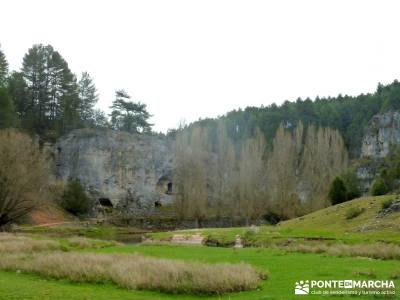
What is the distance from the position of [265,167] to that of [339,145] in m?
12.2

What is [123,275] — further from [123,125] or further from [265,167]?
[123,125]

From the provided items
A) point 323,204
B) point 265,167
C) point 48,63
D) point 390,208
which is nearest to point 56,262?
point 390,208

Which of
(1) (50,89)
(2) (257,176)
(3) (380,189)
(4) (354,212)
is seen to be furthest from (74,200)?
(4) (354,212)

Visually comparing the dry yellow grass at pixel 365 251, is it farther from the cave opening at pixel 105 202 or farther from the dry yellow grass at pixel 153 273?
the cave opening at pixel 105 202

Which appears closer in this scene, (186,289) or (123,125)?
(186,289)

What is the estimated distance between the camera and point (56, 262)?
56.7 feet

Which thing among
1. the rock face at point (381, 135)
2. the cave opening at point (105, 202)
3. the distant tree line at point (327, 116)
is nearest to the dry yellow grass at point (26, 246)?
the cave opening at point (105, 202)

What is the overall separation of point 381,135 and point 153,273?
351 feet

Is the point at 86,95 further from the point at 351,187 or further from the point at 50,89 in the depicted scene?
the point at 351,187

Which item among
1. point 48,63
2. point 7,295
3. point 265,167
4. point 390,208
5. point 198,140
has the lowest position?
point 7,295

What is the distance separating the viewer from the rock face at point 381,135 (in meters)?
111

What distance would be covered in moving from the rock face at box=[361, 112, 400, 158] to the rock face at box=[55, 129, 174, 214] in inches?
1939

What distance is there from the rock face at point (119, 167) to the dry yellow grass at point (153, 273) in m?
63.3

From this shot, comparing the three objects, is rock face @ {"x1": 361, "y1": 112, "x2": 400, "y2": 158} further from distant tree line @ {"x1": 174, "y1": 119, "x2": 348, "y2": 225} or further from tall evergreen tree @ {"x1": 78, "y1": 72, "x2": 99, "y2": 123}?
tall evergreen tree @ {"x1": 78, "y1": 72, "x2": 99, "y2": 123}
